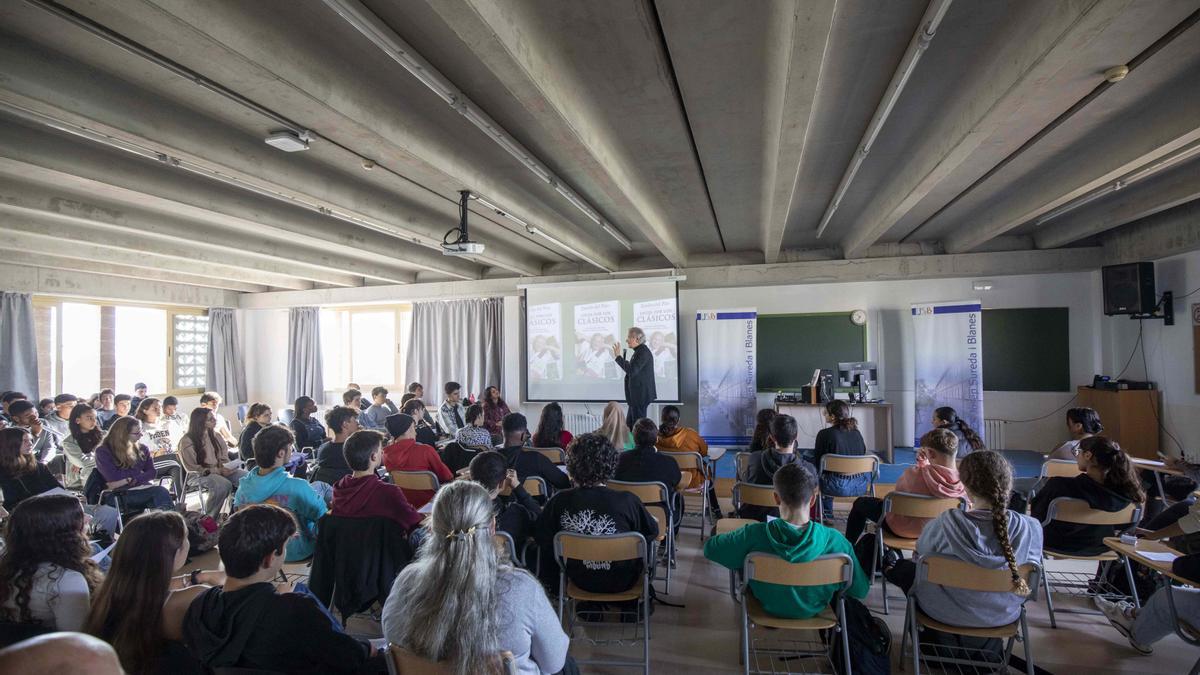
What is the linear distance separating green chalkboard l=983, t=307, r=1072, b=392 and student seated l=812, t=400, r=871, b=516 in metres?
4.91

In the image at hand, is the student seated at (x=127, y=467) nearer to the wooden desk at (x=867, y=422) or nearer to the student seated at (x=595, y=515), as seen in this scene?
the student seated at (x=595, y=515)

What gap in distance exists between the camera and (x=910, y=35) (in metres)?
2.86

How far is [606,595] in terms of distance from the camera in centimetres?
254

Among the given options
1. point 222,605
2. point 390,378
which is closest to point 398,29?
point 222,605

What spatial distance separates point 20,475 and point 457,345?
20.9 ft

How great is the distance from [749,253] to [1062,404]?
179 inches

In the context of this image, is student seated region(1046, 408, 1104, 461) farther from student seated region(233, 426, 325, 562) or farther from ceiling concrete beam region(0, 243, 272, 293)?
ceiling concrete beam region(0, 243, 272, 293)

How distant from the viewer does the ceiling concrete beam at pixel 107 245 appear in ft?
18.5

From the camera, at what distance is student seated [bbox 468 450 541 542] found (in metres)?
2.68

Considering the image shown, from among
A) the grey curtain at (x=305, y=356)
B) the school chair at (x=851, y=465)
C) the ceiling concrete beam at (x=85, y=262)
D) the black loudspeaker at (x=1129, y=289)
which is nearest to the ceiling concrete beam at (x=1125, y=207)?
the black loudspeaker at (x=1129, y=289)

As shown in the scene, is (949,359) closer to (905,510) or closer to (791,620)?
(905,510)

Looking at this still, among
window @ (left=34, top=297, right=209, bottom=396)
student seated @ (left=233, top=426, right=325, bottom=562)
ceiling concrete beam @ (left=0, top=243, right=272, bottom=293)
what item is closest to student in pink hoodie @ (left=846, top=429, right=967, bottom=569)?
student seated @ (left=233, top=426, right=325, bottom=562)

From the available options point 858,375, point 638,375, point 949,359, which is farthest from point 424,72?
point 949,359

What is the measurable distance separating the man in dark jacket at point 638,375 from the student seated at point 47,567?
5102 mm
